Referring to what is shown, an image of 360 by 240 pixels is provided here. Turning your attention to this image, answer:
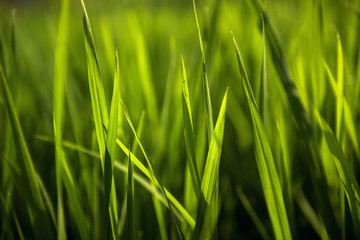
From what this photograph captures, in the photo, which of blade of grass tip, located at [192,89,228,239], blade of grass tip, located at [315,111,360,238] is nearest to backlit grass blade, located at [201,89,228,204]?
blade of grass tip, located at [192,89,228,239]

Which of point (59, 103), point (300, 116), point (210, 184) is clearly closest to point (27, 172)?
point (59, 103)

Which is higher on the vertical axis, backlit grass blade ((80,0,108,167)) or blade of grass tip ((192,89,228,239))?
backlit grass blade ((80,0,108,167))

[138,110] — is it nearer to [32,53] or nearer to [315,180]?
[315,180]

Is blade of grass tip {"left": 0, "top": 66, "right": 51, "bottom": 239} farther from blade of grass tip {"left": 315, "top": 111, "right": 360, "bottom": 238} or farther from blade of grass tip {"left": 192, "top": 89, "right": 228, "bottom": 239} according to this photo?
blade of grass tip {"left": 315, "top": 111, "right": 360, "bottom": 238}

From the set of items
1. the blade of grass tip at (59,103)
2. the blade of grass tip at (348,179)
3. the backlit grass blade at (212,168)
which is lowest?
the blade of grass tip at (348,179)

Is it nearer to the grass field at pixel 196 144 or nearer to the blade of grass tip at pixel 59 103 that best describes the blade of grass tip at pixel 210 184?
the grass field at pixel 196 144

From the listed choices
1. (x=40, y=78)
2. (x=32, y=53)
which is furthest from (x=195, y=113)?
(x=32, y=53)

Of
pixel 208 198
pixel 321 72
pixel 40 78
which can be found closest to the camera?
pixel 208 198

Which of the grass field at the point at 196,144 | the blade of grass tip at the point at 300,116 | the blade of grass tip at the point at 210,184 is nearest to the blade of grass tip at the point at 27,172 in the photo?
the grass field at the point at 196,144
